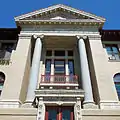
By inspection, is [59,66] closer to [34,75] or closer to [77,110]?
[34,75]

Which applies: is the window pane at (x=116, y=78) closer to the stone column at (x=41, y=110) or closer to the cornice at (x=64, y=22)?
the cornice at (x=64, y=22)

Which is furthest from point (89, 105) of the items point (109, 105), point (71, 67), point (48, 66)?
point (48, 66)

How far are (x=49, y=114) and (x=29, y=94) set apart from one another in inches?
94.9

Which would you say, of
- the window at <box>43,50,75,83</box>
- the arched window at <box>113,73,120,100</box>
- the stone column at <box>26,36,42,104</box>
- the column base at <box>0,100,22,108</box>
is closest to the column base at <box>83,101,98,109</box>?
the arched window at <box>113,73,120,100</box>

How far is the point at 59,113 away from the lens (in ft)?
46.1

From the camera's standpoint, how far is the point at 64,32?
69.5 feet

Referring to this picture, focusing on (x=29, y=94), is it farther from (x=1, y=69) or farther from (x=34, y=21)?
(x=34, y=21)

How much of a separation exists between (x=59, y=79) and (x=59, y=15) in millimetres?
8709

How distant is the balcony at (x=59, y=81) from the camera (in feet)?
57.1

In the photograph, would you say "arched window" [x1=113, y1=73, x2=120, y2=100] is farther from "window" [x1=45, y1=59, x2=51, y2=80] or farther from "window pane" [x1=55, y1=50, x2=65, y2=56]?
"window pane" [x1=55, y1=50, x2=65, y2=56]

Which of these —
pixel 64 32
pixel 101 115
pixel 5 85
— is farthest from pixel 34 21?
pixel 101 115

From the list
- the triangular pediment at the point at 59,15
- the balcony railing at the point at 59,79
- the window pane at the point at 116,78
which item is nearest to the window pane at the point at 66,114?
the balcony railing at the point at 59,79

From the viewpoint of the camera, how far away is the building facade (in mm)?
14201

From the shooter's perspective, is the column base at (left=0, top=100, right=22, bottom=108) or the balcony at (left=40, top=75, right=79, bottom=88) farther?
the balcony at (left=40, top=75, right=79, bottom=88)
